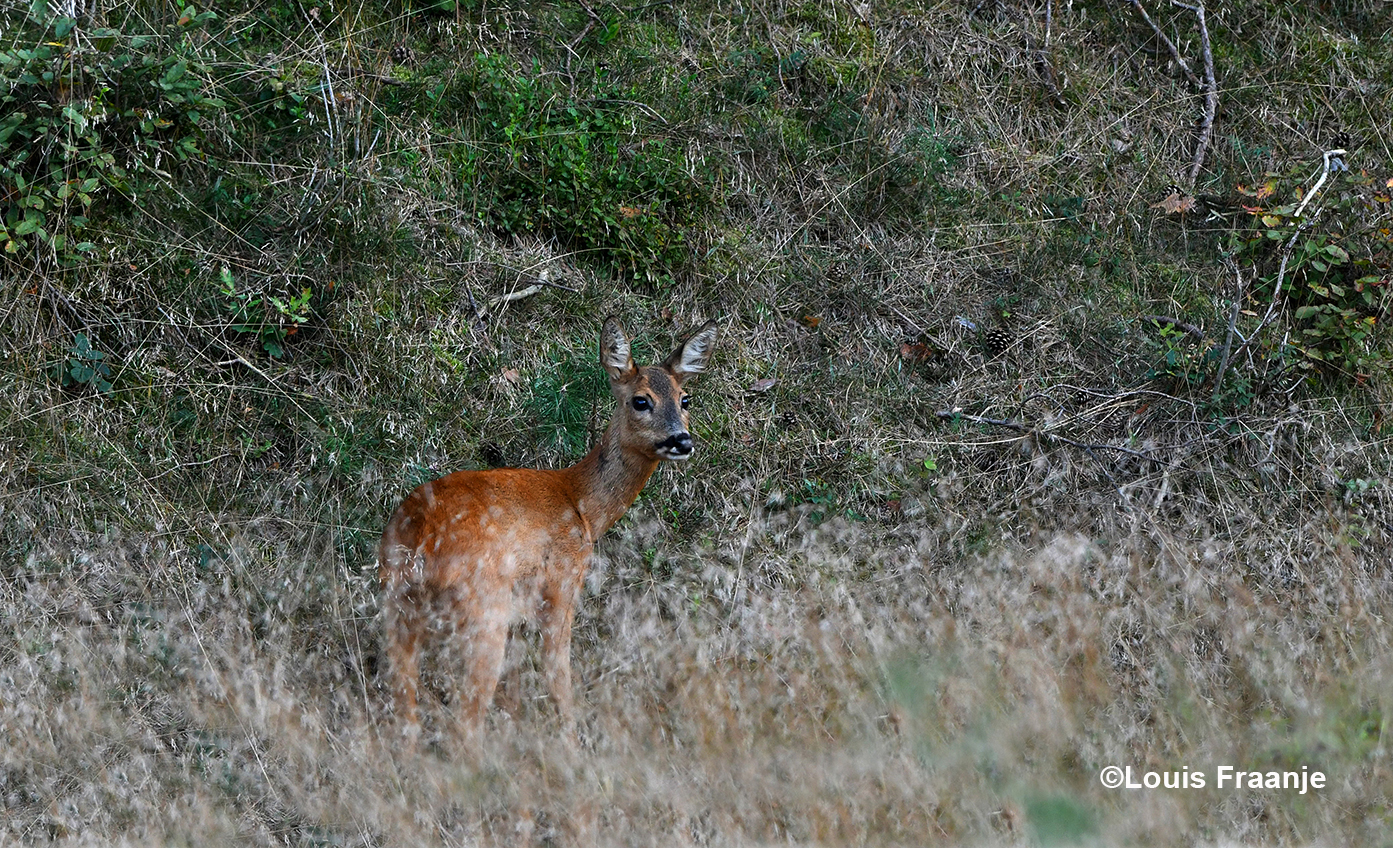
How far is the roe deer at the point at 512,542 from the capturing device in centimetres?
453

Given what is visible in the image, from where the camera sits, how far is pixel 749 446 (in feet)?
19.7

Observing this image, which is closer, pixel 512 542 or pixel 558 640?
pixel 558 640

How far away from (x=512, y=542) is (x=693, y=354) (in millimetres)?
1237

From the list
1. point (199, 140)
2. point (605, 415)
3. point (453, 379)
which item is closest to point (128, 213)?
point (199, 140)

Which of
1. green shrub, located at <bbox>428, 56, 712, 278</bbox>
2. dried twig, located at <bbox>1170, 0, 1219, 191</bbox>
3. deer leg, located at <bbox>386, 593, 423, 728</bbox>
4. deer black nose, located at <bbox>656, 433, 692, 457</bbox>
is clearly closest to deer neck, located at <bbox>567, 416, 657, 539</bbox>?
deer black nose, located at <bbox>656, 433, 692, 457</bbox>

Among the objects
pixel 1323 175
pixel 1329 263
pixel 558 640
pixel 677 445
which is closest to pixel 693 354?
pixel 677 445

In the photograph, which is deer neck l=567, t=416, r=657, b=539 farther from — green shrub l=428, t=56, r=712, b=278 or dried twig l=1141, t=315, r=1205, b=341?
dried twig l=1141, t=315, r=1205, b=341

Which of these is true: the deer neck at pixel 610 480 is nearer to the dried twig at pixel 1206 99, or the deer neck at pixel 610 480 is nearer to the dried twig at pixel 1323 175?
the dried twig at pixel 1323 175

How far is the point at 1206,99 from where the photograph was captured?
24.8ft

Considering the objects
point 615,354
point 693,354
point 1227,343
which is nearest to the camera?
point 615,354

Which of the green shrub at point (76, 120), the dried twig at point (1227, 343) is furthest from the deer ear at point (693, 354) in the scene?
the dried twig at point (1227, 343)

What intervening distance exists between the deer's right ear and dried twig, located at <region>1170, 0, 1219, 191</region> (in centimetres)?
383

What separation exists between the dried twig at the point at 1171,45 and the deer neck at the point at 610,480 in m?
4.58

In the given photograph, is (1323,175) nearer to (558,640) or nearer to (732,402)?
(732,402)
